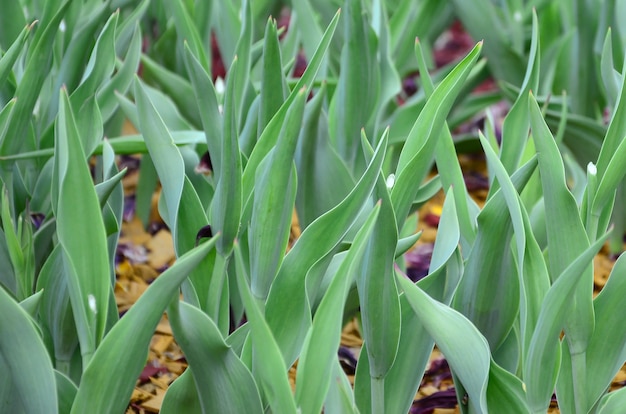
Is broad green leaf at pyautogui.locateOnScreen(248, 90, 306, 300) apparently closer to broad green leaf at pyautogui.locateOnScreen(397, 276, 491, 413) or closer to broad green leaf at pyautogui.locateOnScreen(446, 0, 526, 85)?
broad green leaf at pyautogui.locateOnScreen(397, 276, 491, 413)

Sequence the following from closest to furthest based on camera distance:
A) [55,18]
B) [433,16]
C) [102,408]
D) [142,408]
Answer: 1. [102,408]
2. [55,18]
3. [142,408]
4. [433,16]

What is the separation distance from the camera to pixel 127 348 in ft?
2.85

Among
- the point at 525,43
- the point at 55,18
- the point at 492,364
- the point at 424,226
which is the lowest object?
the point at 424,226

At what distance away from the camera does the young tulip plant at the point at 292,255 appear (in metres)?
0.88

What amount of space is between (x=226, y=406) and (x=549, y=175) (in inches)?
16.7

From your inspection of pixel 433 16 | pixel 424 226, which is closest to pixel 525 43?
pixel 433 16

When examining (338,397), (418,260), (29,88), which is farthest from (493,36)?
(338,397)

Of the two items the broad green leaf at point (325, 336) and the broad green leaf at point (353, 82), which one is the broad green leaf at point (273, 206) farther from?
the broad green leaf at point (353, 82)

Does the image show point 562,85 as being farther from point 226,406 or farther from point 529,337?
point 226,406

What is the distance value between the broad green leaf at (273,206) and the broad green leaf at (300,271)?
37 millimetres

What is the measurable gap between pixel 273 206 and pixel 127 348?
9.0 inches

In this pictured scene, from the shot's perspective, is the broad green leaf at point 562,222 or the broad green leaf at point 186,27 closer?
the broad green leaf at point 562,222

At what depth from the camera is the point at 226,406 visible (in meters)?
0.95

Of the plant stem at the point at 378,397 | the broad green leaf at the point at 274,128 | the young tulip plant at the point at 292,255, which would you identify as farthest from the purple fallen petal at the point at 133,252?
the plant stem at the point at 378,397
